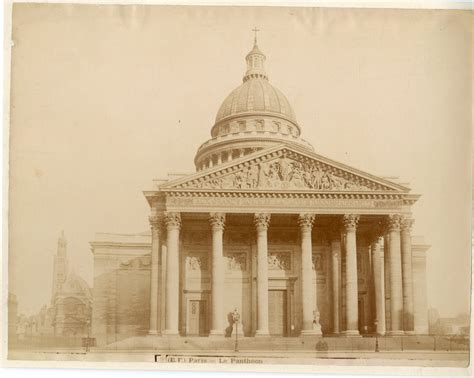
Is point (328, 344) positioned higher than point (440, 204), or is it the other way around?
point (440, 204)

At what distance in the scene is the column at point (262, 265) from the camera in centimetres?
1786

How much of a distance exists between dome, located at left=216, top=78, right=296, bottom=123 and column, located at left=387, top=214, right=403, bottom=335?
3.40 m

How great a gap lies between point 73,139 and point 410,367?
831 cm

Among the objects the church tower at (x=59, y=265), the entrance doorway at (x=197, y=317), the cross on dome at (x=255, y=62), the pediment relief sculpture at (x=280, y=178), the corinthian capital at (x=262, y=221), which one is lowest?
the entrance doorway at (x=197, y=317)

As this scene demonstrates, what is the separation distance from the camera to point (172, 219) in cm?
1805

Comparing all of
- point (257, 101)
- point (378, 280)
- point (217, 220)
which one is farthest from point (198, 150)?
point (257, 101)

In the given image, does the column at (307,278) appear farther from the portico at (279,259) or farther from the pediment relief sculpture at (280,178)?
the pediment relief sculpture at (280,178)

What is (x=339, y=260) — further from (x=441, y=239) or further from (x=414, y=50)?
(x=414, y=50)

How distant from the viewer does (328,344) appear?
15.9m

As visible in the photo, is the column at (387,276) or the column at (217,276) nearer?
the column at (217,276)

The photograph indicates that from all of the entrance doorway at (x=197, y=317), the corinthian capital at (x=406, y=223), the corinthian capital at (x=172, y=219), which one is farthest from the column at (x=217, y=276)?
the corinthian capital at (x=406, y=223)

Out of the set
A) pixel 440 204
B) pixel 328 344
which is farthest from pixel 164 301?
pixel 440 204

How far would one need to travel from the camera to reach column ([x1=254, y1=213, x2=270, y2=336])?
1786cm

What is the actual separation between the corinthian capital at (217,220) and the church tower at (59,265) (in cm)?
366
